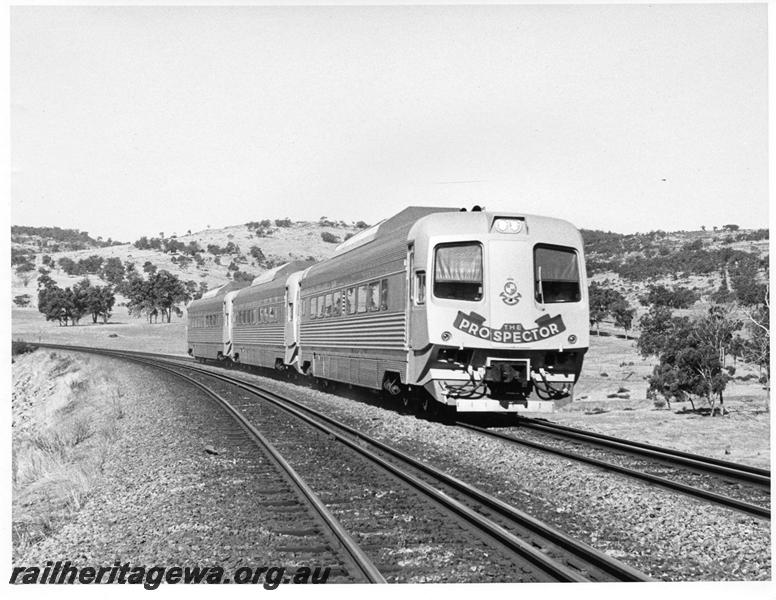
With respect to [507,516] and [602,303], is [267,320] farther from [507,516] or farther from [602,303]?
[602,303]

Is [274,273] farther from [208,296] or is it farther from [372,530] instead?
[372,530]

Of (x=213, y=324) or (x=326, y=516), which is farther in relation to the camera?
(x=213, y=324)

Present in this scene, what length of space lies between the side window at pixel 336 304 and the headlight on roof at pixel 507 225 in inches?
264

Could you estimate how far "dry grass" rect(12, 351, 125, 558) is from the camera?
443 inches

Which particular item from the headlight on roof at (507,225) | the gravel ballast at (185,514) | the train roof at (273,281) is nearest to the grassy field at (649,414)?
the headlight on roof at (507,225)

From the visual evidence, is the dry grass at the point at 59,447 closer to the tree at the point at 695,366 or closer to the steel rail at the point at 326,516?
the steel rail at the point at 326,516

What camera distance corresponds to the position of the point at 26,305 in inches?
4003

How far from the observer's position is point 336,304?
2011 cm

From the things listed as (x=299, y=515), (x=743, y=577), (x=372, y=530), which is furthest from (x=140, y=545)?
(x=743, y=577)

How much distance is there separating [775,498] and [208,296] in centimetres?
3830

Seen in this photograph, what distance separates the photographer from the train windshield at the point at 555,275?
13698mm

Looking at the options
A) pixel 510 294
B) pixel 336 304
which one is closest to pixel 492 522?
pixel 510 294

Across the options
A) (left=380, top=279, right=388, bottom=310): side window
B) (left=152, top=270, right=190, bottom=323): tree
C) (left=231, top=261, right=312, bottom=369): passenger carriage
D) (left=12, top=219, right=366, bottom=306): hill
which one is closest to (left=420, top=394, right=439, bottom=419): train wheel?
(left=380, top=279, right=388, bottom=310): side window

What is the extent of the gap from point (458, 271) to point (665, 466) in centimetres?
453
